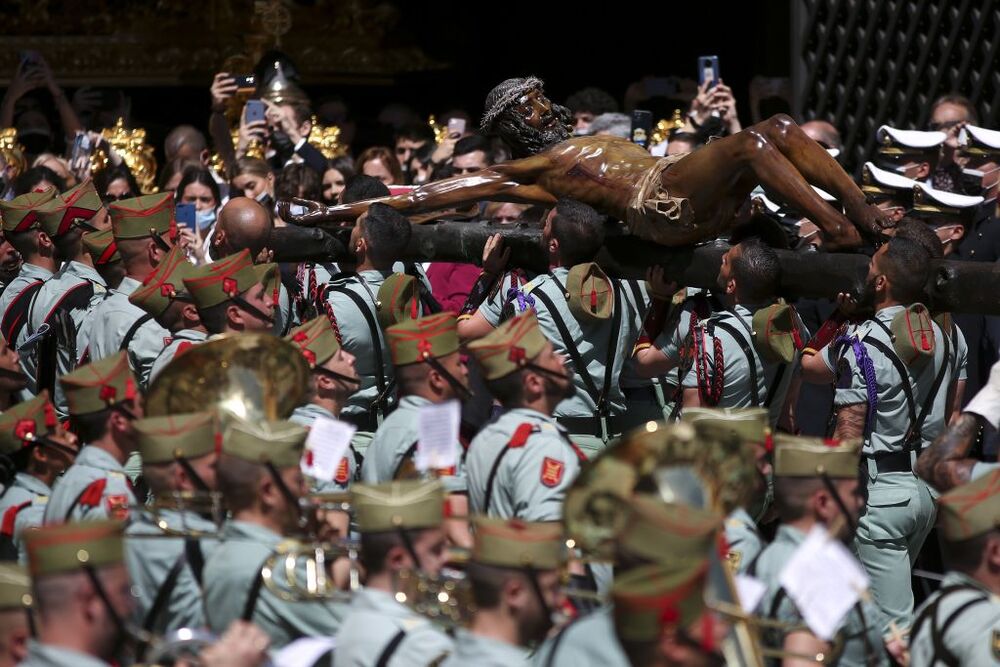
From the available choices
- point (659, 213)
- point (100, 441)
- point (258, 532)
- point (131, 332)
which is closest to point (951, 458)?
point (258, 532)

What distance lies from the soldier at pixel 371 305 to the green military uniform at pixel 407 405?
1365 mm

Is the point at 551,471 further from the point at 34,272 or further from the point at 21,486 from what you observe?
the point at 34,272

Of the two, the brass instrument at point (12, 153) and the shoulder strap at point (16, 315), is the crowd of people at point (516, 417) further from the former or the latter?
the brass instrument at point (12, 153)

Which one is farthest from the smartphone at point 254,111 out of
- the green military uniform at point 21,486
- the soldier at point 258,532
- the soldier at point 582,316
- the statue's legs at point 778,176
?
the soldier at point 258,532

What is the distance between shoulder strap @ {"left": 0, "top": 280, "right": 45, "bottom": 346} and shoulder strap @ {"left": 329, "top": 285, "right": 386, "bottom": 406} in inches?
51.1

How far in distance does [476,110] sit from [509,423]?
8453 millimetres

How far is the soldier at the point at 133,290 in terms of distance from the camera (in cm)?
702

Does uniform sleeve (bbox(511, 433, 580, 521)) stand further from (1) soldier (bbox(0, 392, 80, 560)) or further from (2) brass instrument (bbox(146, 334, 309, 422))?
(1) soldier (bbox(0, 392, 80, 560))

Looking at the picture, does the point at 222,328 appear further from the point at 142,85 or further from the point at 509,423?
the point at 142,85

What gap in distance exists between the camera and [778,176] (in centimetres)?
650

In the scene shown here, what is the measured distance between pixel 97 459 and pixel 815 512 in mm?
2012

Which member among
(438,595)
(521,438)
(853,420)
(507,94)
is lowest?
(853,420)

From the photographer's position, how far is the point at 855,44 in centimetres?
1055

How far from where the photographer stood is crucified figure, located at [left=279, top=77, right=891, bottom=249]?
256 inches
